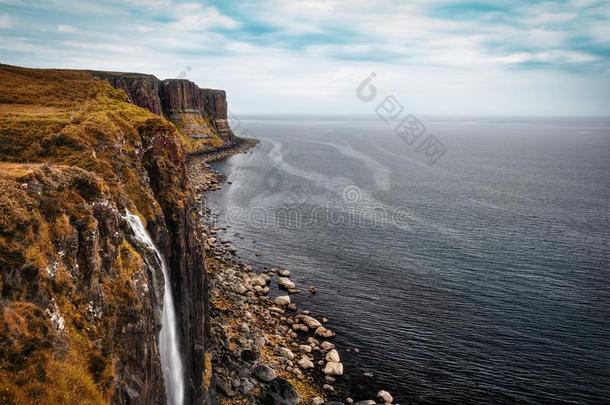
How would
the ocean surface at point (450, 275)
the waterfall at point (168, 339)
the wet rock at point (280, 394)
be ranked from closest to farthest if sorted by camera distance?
the waterfall at point (168, 339) → the wet rock at point (280, 394) → the ocean surface at point (450, 275)

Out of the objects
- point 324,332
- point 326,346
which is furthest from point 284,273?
point 326,346

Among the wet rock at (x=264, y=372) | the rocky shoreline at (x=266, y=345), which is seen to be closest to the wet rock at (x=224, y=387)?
the rocky shoreline at (x=266, y=345)

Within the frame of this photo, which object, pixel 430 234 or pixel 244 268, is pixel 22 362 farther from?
pixel 430 234

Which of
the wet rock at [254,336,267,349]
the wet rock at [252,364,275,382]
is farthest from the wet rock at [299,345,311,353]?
the wet rock at [252,364,275,382]

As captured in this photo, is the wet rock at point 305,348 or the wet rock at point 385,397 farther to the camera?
the wet rock at point 305,348

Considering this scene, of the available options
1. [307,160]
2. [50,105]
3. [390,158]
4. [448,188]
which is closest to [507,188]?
[448,188]

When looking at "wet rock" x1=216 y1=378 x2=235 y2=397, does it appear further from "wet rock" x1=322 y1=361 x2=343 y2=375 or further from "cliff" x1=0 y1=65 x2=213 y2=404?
"wet rock" x1=322 y1=361 x2=343 y2=375

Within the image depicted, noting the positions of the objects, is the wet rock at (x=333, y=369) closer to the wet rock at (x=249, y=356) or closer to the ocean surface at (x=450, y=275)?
the ocean surface at (x=450, y=275)
